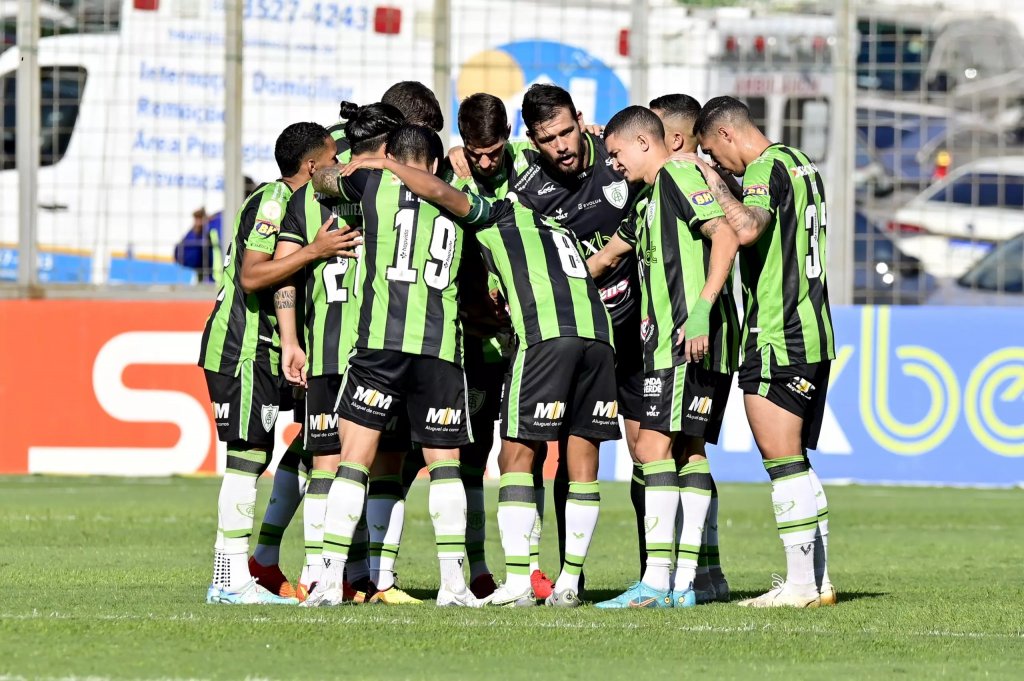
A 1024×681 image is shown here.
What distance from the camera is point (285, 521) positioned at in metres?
7.42

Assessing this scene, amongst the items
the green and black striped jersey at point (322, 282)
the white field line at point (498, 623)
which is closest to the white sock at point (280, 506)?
the green and black striped jersey at point (322, 282)

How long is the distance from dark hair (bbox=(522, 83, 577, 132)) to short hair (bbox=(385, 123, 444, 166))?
0.44 meters

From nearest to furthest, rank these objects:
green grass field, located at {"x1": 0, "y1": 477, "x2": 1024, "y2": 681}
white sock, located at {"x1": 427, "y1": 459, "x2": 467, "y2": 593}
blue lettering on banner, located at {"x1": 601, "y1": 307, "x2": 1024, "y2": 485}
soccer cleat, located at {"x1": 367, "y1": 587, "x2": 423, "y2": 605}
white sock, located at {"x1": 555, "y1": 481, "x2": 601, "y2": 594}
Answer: green grass field, located at {"x1": 0, "y1": 477, "x2": 1024, "y2": 681}, white sock, located at {"x1": 427, "y1": 459, "x2": 467, "y2": 593}, white sock, located at {"x1": 555, "y1": 481, "x2": 601, "y2": 594}, soccer cleat, located at {"x1": 367, "y1": 587, "x2": 423, "y2": 605}, blue lettering on banner, located at {"x1": 601, "y1": 307, "x2": 1024, "y2": 485}

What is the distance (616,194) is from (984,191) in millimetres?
8228

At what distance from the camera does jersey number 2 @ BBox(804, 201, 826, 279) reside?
7043 millimetres

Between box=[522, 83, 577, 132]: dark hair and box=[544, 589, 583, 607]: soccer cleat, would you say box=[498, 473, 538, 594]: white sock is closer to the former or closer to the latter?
box=[544, 589, 583, 607]: soccer cleat

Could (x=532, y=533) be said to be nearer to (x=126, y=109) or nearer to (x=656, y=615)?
(x=656, y=615)

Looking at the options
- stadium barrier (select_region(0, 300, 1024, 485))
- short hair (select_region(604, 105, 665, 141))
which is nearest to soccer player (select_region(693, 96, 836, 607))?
short hair (select_region(604, 105, 665, 141))

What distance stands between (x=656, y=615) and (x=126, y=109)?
971 centimetres

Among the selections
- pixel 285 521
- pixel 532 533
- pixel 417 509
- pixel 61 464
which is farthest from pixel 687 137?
pixel 61 464

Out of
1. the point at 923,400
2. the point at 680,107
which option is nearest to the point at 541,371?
the point at 680,107

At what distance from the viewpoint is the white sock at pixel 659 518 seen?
22.3 ft

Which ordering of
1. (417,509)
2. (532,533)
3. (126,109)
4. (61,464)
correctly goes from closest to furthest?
1. (532,533)
2. (417,509)
3. (61,464)
4. (126,109)

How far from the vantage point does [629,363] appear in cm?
741
